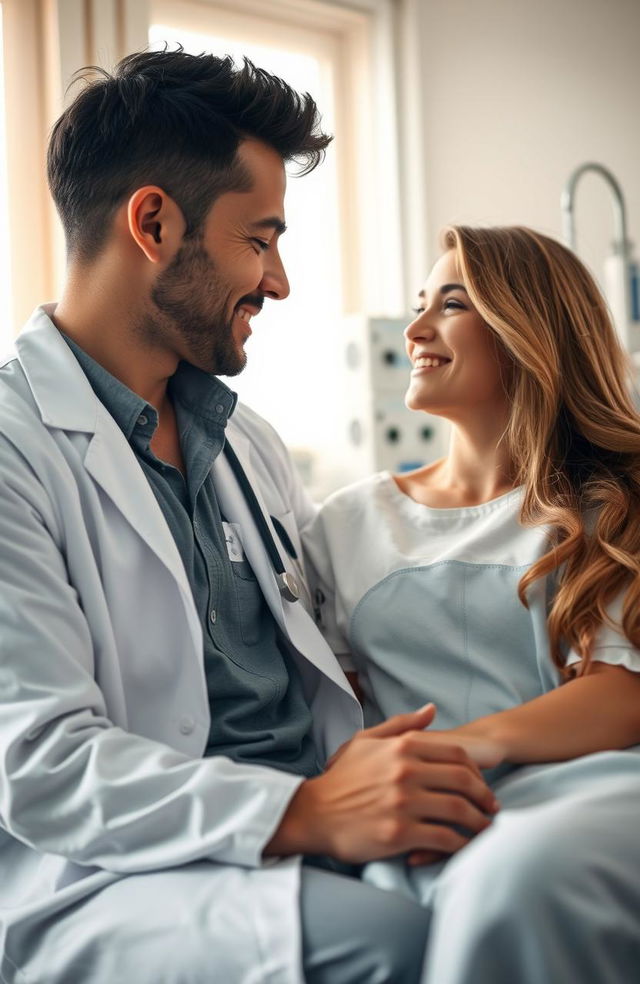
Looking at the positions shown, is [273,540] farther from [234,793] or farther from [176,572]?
[234,793]

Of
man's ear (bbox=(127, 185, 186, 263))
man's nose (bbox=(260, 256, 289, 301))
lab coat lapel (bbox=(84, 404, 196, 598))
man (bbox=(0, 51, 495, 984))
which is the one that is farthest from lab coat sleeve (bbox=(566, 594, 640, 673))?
man's ear (bbox=(127, 185, 186, 263))

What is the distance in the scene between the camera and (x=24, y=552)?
119 centimetres

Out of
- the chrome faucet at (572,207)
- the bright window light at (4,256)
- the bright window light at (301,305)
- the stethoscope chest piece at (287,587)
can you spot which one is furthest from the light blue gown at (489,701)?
the chrome faucet at (572,207)

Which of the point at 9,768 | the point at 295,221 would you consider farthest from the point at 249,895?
the point at 295,221

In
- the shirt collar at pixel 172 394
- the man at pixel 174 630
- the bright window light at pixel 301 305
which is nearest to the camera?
the man at pixel 174 630

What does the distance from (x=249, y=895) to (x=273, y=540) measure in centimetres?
56

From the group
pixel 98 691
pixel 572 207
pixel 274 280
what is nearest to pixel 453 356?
pixel 274 280

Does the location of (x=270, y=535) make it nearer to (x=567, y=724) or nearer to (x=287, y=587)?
(x=287, y=587)

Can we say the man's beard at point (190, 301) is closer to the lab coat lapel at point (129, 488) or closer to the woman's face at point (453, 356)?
the lab coat lapel at point (129, 488)

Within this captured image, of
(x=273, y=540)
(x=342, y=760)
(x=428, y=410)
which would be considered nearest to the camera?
(x=342, y=760)

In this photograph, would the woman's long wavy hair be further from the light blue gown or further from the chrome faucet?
the chrome faucet

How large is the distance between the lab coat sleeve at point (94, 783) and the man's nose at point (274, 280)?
0.63m

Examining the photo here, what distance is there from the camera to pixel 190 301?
59.5 inches

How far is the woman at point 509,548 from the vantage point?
135 centimetres
